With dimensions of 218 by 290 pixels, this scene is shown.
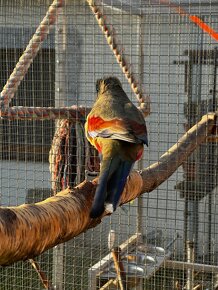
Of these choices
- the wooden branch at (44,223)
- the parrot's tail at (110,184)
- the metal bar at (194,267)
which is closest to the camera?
the wooden branch at (44,223)

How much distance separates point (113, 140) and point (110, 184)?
0.70 ft

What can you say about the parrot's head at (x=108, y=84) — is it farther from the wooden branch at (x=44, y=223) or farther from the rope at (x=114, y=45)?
the wooden branch at (x=44, y=223)

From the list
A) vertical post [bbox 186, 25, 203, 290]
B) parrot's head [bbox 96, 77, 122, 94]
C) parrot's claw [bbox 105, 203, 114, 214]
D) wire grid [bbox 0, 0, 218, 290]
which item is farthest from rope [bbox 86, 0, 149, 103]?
parrot's claw [bbox 105, 203, 114, 214]

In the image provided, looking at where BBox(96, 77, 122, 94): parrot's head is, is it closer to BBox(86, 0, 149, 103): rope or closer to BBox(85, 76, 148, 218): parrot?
BBox(85, 76, 148, 218): parrot

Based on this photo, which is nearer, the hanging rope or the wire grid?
the hanging rope

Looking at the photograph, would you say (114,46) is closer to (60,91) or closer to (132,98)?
(60,91)

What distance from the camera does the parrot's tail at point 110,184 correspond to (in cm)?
98

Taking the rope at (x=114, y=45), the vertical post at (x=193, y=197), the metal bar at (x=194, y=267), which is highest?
the rope at (x=114, y=45)

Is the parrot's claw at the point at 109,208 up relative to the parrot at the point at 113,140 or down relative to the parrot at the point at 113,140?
down

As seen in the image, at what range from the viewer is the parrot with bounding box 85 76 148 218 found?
1033 mm

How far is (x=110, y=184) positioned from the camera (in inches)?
42.3

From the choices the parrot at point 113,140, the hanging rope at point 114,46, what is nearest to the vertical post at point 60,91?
the hanging rope at point 114,46

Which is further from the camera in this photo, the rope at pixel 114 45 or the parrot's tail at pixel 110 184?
the rope at pixel 114 45

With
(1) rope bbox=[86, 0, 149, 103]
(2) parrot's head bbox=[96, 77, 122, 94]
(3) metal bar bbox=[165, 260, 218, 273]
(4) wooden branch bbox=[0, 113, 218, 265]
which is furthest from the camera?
(3) metal bar bbox=[165, 260, 218, 273]
